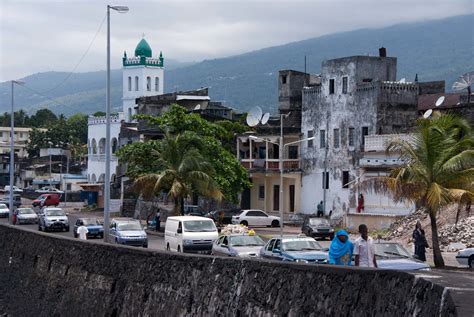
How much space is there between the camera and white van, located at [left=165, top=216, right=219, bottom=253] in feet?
125

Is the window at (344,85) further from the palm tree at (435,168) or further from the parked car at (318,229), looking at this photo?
the palm tree at (435,168)

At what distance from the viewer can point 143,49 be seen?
14050cm

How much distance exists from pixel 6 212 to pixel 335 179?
25261 millimetres

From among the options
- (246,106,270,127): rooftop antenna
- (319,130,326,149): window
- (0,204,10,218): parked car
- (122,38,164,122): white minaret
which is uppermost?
(122,38,164,122): white minaret

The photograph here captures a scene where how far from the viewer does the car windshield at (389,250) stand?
2623 cm

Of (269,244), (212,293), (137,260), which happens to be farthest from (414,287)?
(269,244)

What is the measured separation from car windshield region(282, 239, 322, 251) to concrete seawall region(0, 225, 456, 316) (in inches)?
318

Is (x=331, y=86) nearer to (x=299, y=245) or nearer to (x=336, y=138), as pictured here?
(x=336, y=138)

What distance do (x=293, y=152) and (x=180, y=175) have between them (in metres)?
17.5

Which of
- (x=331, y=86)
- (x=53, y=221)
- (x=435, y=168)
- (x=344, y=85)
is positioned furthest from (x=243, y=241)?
(x=331, y=86)

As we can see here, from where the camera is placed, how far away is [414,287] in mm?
9820

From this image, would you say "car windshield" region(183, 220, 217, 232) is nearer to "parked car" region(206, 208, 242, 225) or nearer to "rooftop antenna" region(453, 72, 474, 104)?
"parked car" region(206, 208, 242, 225)

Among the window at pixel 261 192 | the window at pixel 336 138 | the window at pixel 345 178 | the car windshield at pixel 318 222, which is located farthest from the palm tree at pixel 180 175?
the window at pixel 261 192

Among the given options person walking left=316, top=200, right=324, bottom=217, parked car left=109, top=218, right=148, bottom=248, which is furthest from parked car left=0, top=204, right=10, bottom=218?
parked car left=109, top=218, right=148, bottom=248
